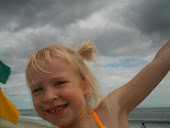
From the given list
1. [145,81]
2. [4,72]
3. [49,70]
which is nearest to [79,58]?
[49,70]

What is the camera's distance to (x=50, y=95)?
1.30 meters

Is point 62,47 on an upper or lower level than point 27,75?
upper

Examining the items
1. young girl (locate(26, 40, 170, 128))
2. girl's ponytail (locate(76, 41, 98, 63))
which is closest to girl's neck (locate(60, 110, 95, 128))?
young girl (locate(26, 40, 170, 128))

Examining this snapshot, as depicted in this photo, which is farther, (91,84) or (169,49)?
(91,84)

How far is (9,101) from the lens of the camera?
5543mm

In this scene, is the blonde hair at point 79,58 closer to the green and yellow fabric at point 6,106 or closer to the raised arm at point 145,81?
the raised arm at point 145,81

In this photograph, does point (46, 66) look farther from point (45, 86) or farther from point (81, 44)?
point (81, 44)

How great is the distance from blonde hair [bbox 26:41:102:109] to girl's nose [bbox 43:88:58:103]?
0.53 feet

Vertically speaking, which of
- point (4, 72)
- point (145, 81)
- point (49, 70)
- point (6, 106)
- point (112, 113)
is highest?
point (145, 81)

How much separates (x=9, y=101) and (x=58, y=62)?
4799 mm

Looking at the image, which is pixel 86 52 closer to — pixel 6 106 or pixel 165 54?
pixel 165 54

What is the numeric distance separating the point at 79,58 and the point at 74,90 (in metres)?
0.42

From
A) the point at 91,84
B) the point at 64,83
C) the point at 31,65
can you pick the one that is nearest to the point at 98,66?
the point at 91,84

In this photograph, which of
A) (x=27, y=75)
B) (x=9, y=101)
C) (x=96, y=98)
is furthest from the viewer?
(x=9, y=101)
